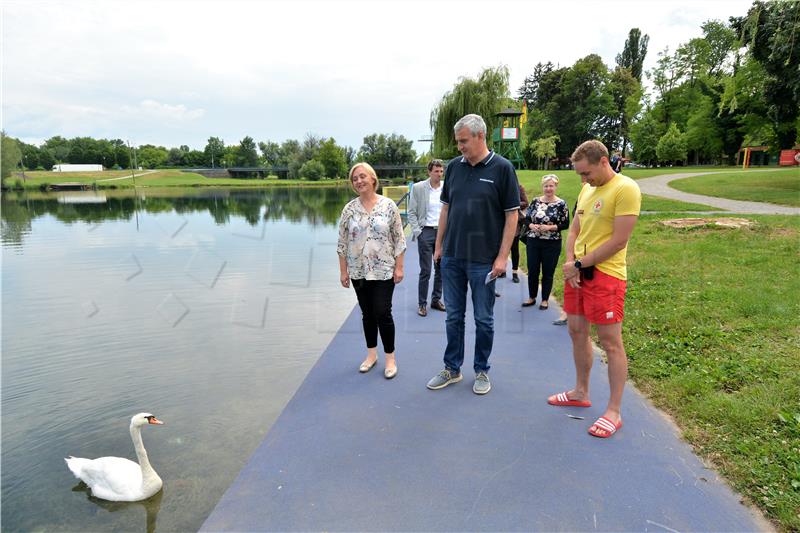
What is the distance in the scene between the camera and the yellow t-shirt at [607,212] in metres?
2.52

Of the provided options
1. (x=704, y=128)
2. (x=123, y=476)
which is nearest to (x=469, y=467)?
(x=123, y=476)

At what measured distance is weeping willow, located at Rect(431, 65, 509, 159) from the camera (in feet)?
103

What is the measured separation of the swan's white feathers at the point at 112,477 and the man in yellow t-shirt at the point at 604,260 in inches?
116

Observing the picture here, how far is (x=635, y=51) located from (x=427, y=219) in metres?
70.0

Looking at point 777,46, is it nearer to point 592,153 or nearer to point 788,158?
point 592,153

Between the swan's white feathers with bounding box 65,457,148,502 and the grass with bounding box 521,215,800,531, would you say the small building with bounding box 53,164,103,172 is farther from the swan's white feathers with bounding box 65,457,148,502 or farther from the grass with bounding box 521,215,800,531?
the grass with bounding box 521,215,800,531

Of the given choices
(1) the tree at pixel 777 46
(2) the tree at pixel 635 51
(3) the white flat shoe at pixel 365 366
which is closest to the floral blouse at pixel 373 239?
(3) the white flat shoe at pixel 365 366

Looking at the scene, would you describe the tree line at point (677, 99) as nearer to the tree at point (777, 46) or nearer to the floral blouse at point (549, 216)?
the tree at point (777, 46)

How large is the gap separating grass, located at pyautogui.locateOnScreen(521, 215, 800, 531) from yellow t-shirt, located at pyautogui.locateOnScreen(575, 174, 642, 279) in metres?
1.13

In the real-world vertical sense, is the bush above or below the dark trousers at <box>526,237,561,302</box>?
above

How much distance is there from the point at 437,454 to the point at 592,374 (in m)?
1.72

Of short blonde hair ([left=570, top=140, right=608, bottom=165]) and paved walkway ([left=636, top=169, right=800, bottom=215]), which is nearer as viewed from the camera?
short blonde hair ([left=570, top=140, right=608, bottom=165])

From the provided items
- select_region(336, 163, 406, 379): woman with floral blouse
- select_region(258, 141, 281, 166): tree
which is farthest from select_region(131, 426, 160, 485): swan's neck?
select_region(258, 141, 281, 166): tree

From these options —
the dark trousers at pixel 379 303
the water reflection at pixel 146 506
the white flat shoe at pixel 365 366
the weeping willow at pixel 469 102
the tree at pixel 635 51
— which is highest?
the tree at pixel 635 51
